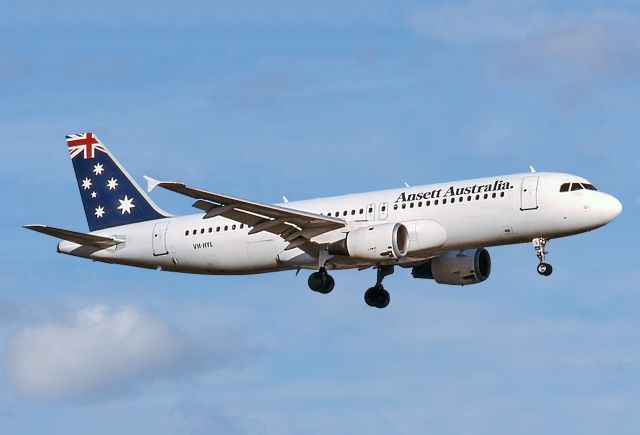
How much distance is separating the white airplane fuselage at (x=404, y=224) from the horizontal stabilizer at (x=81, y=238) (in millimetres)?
344

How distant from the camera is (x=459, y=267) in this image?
68.3 meters

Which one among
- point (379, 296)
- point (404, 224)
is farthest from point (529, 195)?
point (379, 296)

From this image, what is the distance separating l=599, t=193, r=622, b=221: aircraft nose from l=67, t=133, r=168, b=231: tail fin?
812 inches

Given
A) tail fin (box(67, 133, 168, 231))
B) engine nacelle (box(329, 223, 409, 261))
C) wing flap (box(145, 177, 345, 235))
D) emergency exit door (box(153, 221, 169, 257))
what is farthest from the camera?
tail fin (box(67, 133, 168, 231))

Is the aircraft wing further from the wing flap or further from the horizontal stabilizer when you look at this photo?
the horizontal stabilizer

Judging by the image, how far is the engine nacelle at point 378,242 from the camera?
63406 millimetres

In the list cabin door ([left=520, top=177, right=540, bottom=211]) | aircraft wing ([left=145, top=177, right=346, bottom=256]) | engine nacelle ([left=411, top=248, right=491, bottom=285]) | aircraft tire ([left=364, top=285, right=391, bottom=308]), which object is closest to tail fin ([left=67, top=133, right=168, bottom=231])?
aircraft wing ([left=145, top=177, right=346, bottom=256])

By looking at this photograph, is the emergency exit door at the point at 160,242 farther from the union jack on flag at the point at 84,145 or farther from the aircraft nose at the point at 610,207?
the aircraft nose at the point at 610,207

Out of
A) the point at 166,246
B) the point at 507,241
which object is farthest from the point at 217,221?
the point at 507,241

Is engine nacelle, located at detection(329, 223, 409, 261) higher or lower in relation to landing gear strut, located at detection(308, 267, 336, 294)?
higher

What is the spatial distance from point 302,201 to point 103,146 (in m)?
12.4

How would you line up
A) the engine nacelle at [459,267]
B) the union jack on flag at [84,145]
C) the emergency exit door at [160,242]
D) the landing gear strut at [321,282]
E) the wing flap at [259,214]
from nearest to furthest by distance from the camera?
the wing flap at [259,214] → the landing gear strut at [321,282] → the engine nacelle at [459,267] → the emergency exit door at [160,242] → the union jack on flag at [84,145]

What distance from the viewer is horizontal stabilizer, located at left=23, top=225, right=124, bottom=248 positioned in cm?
6738

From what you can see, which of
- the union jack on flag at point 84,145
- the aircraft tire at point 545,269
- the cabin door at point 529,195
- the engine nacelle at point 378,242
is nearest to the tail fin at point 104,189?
the union jack on flag at point 84,145
